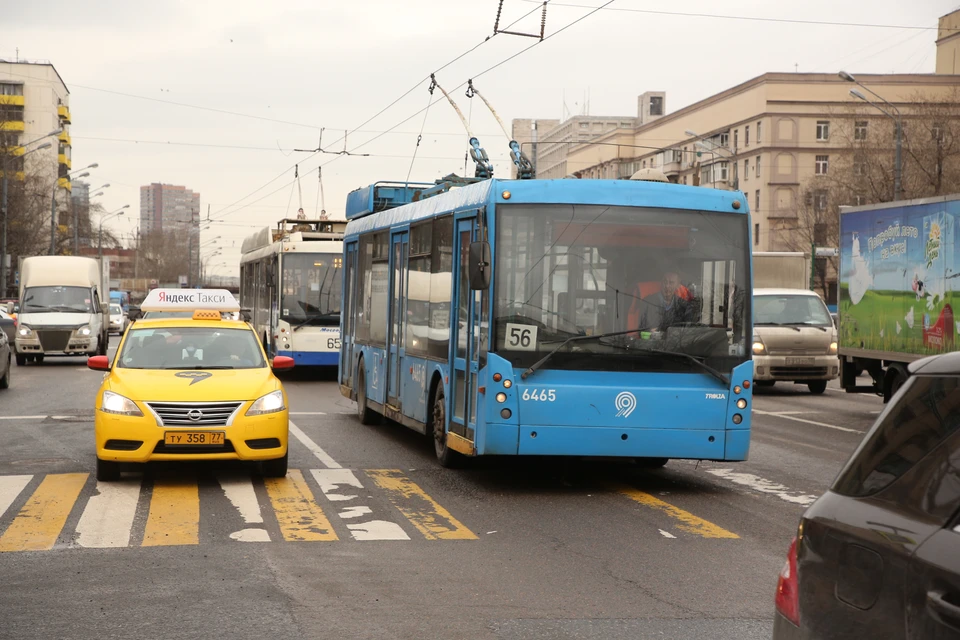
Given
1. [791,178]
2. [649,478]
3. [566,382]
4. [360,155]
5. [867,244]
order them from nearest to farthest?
[566,382]
[649,478]
[867,244]
[360,155]
[791,178]

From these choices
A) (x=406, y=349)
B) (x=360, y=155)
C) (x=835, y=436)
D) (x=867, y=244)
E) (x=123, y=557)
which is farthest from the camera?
(x=360, y=155)

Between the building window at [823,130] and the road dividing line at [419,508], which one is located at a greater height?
the building window at [823,130]

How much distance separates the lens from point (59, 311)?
113 ft

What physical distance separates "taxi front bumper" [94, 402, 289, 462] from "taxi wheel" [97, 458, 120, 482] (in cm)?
15

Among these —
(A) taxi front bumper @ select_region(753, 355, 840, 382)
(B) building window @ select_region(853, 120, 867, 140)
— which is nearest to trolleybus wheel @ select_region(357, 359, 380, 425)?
(A) taxi front bumper @ select_region(753, 355, 840, 382)

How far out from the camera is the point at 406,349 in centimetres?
1452

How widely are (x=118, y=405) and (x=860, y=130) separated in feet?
187

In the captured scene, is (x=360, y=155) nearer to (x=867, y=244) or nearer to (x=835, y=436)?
(x=867, y=244)

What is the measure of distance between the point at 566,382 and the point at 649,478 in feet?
6.98

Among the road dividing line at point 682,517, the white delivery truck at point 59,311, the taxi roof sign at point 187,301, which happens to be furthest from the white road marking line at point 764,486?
the white delivery truck at point 59,311

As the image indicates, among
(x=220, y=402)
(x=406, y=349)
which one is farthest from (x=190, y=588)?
(x=406, y=349)

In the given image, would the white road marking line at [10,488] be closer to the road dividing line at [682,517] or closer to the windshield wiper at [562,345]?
the windshield wiper at [562,345]

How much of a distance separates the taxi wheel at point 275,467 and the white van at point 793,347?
13.7 metres

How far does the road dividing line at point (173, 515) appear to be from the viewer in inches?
348
